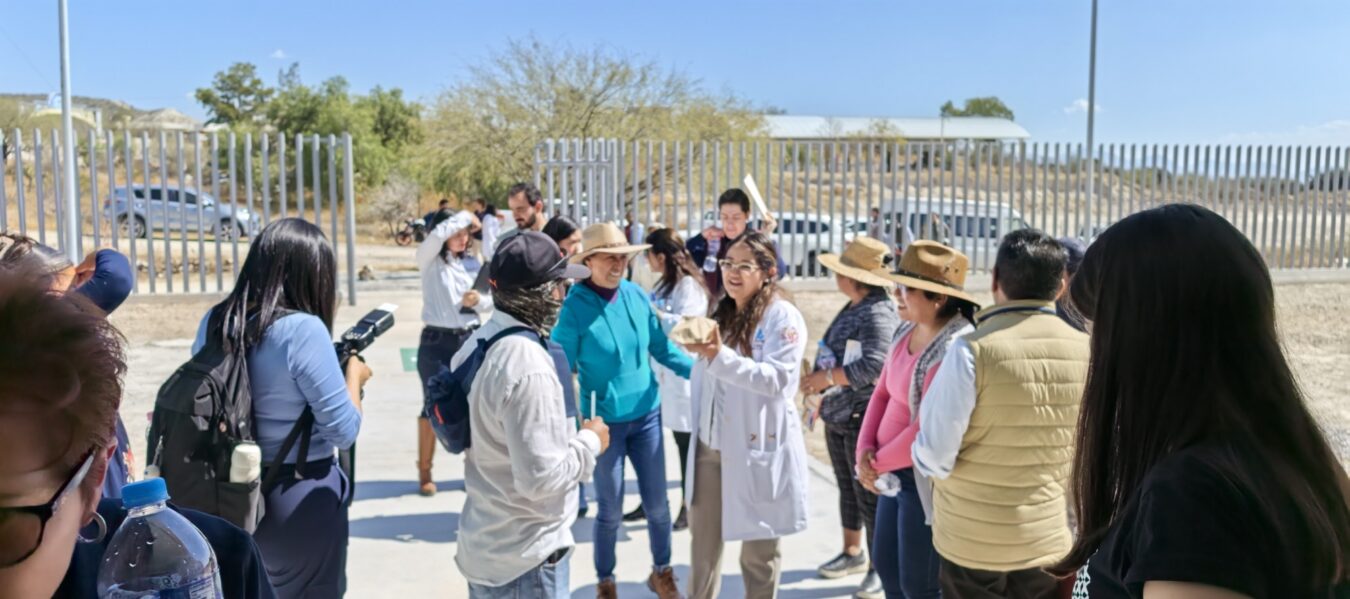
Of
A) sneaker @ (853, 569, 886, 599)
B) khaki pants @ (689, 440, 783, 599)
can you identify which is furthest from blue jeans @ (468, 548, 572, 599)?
sneaker @ (853, 569, 886, 599)

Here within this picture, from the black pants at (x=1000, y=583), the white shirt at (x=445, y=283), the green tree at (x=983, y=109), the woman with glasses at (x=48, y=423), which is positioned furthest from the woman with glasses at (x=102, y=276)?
the green tree at (x=983, y=109)

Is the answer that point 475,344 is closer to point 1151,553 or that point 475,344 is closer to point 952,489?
point 952,489

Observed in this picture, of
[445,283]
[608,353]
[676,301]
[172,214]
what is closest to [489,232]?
[445,283]

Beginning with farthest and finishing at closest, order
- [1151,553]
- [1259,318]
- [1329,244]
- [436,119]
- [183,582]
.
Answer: [436,119], [1329,244], [1259,318], [1151,553], [183,582]

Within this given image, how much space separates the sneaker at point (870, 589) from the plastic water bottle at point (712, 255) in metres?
2.71

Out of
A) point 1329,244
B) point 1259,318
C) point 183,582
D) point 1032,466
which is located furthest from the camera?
point 1329,244

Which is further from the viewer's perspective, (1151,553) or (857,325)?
(857,325)

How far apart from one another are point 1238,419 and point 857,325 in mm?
2777

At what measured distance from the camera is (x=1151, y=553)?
4.68 feet

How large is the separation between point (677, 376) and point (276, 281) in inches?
108

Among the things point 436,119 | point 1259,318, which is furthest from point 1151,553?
point 436,119

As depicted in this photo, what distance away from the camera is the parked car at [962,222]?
16375mm

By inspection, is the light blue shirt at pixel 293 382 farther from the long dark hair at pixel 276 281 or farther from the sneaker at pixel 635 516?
the sneaker at pixel 635 516

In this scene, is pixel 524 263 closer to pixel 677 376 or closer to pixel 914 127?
pixel 677 376
